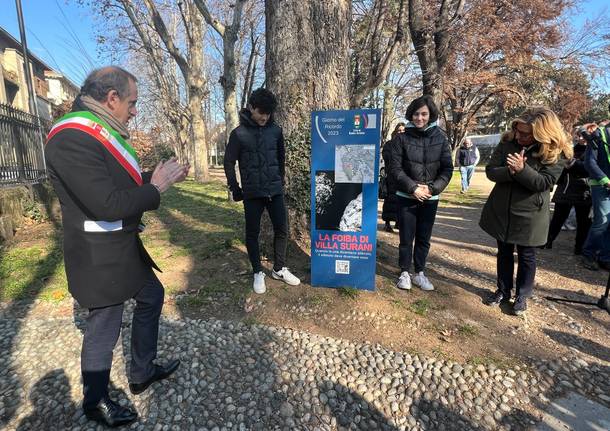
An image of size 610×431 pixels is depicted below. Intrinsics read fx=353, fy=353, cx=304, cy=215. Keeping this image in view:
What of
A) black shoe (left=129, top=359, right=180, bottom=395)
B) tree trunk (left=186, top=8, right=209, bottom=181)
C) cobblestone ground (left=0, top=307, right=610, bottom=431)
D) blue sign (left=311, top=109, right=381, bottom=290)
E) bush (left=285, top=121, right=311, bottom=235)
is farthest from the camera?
tree trunk (left=186, top=8, right=209, bottom=181)

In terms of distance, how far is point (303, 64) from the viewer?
4.08m

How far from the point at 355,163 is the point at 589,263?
374 centimetres

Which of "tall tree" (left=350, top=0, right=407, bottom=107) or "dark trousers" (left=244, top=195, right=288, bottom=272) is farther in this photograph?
"tall tree" (left=350, top=0, right=407, bottom=107)

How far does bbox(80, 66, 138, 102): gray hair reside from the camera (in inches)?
70.7

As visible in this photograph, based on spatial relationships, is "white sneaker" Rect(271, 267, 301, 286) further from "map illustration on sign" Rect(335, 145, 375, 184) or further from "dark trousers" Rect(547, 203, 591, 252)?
"dark trousers" Rect(547, 203, 591, 252)

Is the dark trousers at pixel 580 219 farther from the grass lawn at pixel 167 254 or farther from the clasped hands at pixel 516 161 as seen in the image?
the grass lawn at pixel 167 254

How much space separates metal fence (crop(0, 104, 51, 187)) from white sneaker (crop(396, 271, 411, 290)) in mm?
7148

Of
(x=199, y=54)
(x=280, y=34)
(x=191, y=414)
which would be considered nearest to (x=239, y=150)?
(x=280, y=34)

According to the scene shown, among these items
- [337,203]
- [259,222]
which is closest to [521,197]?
[337,203]

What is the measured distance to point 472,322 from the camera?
10.4 ft

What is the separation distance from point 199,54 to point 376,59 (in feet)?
27.8

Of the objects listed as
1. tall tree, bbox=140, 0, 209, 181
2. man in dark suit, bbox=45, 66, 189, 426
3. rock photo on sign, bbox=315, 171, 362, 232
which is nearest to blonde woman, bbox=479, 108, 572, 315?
rock photo on sign, bbox=315, 171, 362, 232

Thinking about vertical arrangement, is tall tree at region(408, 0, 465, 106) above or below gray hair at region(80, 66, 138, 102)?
above

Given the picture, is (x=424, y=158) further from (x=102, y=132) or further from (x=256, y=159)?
(x=102, y=132)
